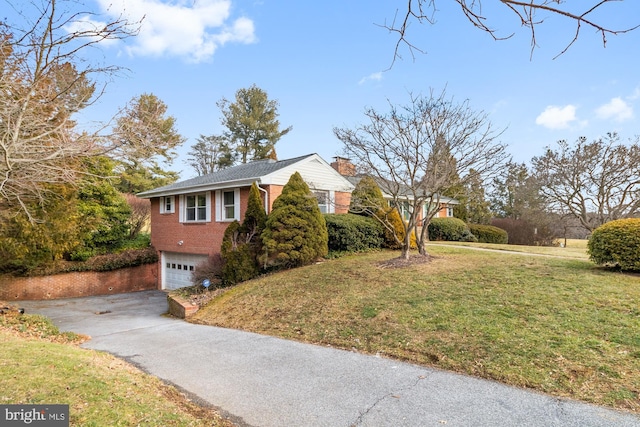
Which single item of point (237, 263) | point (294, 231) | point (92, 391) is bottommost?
point (92, 391)

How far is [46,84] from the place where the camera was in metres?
6.23

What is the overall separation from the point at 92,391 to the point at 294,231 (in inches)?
344

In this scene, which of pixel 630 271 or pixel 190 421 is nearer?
pixel 190 421

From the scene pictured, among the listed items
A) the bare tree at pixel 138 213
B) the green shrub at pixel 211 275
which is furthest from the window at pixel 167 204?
the green shrub at pixel 211 275

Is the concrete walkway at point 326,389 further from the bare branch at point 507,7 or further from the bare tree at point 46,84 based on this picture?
the bare tree at point 46,84

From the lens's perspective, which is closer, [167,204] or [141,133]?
[141,133]

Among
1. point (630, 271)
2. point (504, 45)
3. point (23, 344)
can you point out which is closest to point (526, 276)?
point (630, 271)

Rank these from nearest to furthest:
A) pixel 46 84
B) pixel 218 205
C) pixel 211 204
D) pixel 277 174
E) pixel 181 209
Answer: pixel 46 84, pixel 277 174, pixel 218 205, pixel 211 204, pixel 181 209

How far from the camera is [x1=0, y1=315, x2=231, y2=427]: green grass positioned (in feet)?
11.2

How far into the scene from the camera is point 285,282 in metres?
10.6

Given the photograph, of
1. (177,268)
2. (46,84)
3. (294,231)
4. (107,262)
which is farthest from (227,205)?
(46,84)

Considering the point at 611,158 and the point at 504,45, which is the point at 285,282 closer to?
the point at 504,45

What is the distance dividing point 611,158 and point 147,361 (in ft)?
73.4

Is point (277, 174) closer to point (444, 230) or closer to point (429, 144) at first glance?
point (429, 144)
